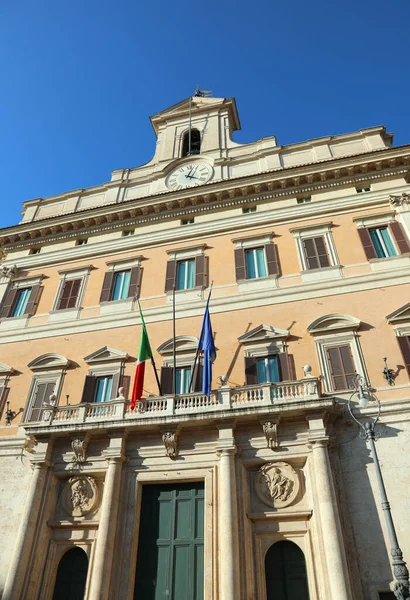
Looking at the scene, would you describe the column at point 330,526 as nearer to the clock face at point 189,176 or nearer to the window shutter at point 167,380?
the window shutter at point 167,380

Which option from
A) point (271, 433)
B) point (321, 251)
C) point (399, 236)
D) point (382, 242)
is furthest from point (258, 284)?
point (271, 433)

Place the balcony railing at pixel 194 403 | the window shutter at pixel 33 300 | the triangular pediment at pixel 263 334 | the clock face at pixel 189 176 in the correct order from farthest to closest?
the clock face at pixel 189 176 < the window shutter at pixel 33 300 < the triangular pediment at pixel 263 334 < the balcony railing at pixel 194 403

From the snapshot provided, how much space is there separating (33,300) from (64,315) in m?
1.80

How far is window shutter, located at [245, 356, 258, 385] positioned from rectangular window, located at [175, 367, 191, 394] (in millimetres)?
1738

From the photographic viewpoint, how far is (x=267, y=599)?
31.1 ft

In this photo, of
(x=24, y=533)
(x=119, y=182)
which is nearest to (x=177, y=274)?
(x=119, y=182)

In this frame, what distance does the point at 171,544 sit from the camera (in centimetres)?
1042

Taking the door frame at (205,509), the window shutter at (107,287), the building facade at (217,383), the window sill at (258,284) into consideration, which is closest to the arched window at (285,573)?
the building facade at (217,383)

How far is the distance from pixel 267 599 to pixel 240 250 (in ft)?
34.1

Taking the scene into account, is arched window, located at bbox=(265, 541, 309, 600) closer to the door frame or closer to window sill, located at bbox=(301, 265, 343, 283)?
the door frame

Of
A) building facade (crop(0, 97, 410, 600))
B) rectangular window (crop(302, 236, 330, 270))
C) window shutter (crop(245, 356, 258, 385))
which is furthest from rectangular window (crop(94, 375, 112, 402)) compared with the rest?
rectangular window (crop(302, 236, 330, 270))

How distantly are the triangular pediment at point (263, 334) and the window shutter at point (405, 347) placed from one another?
10.1 feet

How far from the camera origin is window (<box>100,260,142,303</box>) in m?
15.9

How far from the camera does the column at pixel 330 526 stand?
8625 mm
